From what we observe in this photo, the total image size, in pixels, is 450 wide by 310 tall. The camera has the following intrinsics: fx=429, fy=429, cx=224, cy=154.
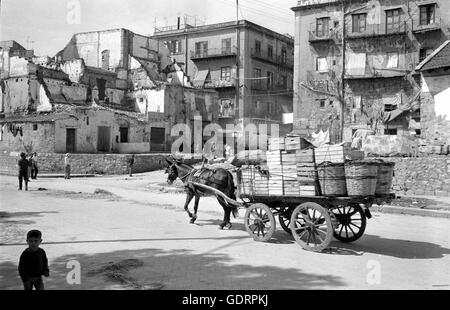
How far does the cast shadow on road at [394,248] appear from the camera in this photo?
8.23m

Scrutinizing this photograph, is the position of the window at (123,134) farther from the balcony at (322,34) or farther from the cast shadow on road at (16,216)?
A: the cast shadow on road at (16,216)

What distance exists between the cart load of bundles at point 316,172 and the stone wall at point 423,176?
11.2 metres

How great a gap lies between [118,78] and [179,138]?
10255 millimetres

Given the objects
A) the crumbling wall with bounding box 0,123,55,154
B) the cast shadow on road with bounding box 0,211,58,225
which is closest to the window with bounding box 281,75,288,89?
the crumbling wall with bounding box 0,123,55,154

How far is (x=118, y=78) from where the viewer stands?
47438 mm

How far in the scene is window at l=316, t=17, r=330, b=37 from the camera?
39.8 meters

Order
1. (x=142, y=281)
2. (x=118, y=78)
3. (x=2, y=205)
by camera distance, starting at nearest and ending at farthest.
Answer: (x=142, y=281)
(x=2, y=205)
(x=118, y=78)

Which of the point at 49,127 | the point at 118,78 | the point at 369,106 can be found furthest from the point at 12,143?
the point at 369,106

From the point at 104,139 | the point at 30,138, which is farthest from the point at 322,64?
the point at 30,138

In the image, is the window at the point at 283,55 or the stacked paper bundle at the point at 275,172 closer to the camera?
the stacked paper bundle at the point at 275,172

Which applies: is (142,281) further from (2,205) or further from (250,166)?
(2,205)

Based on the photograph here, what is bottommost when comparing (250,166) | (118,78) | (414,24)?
(250,166)

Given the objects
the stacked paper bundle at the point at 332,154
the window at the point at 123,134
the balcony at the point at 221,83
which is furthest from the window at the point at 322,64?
the stacked paper bundle at the point at 332,154
